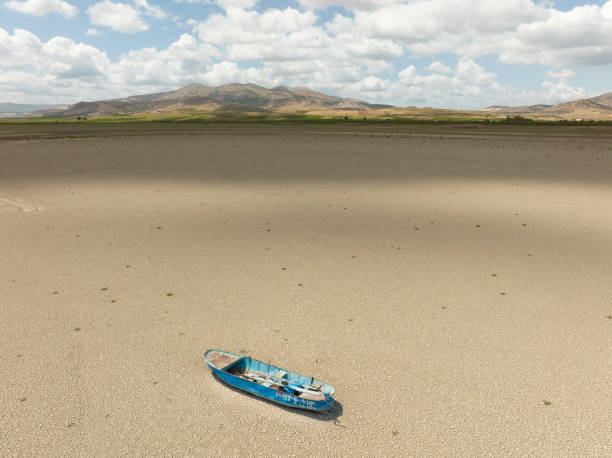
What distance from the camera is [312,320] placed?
8086 millimetres

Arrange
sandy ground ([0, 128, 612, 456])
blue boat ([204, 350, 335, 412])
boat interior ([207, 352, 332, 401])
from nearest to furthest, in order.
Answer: sandy ground ([0, 128, 612, 456]) → blue boat ([204, 350, 335, 412]) → boat interior ([207, 352, 332, 401])

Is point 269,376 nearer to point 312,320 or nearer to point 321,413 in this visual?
point 321,413

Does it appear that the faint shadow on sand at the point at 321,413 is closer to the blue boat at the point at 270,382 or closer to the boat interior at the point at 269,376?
the blue boat at the point at 270,382

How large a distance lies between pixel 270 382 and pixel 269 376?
0.16 metres

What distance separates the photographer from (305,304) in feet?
28.7

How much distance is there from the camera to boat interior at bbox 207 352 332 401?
5.69 meters

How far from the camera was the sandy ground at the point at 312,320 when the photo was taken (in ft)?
17.7

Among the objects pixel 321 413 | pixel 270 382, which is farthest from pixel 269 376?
pixel 321 413

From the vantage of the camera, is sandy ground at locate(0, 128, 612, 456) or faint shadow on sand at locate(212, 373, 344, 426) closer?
sandy ground at locate(0, 128, 612, 456)

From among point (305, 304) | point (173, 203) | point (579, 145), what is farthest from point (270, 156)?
point (579, 145)

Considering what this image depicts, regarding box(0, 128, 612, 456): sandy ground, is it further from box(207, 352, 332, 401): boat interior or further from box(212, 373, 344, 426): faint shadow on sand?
box(207, 352, 332, 401): boat interior

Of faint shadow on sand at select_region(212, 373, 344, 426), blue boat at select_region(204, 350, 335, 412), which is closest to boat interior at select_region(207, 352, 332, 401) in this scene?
blue boat at select_region(204, 350, 335, 412)

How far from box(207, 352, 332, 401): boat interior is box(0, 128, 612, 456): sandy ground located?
0.33 metres

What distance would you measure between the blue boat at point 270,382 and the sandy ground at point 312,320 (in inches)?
9.1
